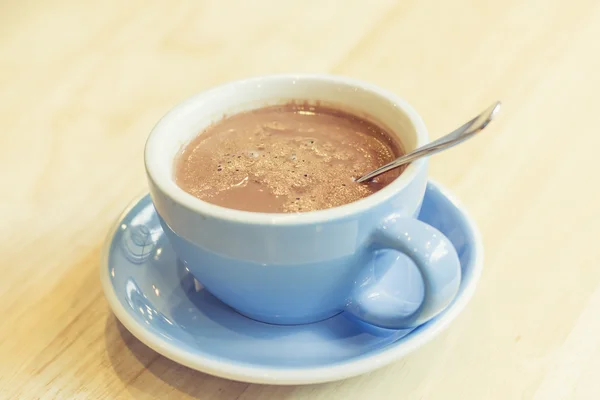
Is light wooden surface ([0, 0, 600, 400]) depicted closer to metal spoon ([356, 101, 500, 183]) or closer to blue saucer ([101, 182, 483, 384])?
blue saucer ([101, 182, 483, 384])

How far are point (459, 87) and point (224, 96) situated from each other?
2.02ft

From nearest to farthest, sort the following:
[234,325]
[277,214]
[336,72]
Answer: [277,214] → [234,325] → [336,72]

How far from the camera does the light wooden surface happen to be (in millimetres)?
695

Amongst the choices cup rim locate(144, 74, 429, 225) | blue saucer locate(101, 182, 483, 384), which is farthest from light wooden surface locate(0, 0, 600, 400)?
cup rim locate(144, 74, 429, 225)

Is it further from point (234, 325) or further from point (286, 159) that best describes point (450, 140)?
point (234, 325)

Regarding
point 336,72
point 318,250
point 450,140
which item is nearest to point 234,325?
point 318,250

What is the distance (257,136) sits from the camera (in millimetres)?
861

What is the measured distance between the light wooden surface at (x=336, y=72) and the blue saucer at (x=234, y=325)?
0.04 meters

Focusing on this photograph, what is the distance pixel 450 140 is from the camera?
0.68 meters

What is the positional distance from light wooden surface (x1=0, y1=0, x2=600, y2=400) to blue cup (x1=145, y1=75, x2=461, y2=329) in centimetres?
9

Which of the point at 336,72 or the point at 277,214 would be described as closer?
the point at 277,214

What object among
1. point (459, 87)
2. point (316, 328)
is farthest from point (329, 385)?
point (459, 87)

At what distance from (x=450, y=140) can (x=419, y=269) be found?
15cm

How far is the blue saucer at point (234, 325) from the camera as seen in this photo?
63 cm
